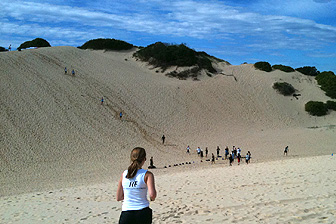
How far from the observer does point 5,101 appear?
2830 cm

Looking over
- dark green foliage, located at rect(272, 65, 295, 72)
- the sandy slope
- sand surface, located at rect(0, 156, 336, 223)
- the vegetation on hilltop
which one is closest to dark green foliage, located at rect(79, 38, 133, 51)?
the vegetation on hilltop

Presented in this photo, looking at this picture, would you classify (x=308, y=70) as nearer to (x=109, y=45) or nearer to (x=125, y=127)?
(x=109, y=45)

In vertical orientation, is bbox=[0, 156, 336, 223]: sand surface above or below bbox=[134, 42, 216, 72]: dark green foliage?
below

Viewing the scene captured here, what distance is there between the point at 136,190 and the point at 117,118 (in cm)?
2805

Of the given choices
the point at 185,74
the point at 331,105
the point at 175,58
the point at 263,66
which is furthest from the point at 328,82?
the point at 175,58

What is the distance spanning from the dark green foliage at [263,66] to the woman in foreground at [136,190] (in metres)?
51.5

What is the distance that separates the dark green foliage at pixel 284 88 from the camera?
151 feet

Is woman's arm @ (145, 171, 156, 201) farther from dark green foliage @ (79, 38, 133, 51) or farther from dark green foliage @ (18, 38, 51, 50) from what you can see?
dark green foliage @ (18, 38, 51, 50)

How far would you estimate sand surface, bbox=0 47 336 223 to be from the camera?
36.8 feet

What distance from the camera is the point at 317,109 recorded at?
41.3 metres

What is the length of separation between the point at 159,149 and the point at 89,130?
21.7 feet

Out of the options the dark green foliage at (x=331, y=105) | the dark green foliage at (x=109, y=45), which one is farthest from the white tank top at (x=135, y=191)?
the dark green foliage at (x=109, y=45)

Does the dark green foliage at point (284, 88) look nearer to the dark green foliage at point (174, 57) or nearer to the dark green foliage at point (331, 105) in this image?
the dark green foliage at point (331, 105)

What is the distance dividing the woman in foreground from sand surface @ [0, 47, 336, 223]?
3.55m
